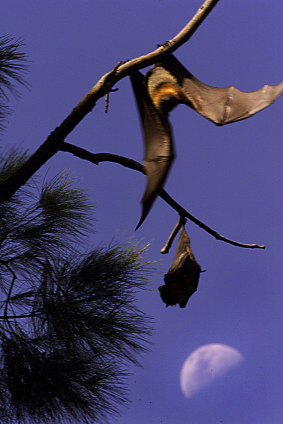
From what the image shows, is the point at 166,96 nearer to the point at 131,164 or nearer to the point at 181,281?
the point at 131,164

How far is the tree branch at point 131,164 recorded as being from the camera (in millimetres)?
1093

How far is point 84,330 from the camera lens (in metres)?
1.29

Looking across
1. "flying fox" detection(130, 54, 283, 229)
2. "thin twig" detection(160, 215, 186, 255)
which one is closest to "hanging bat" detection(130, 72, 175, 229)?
"flying fox" detection(130, 54, 283, 229)

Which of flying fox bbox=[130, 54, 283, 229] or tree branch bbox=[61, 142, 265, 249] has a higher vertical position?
flying fox bbox=[130, 54, 283, 229]

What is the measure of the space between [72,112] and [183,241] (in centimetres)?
32

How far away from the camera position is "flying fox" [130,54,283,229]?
0.88 m

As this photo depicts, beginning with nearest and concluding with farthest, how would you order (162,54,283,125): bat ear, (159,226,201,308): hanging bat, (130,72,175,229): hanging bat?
1. (130,72,175,229): hanging bat
2. (162,54,283,125): bat ear
3. (159,226,201,308): hanging bat

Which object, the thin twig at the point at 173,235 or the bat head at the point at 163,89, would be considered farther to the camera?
the thin twig at the point at 173,235

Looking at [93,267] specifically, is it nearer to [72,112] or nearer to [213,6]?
[72,112]

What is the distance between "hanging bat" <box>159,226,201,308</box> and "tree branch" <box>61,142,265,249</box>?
0.12m

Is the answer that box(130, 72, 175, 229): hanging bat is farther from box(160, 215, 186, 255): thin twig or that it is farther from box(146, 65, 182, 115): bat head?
box(160, 215, 186, 255): thin twig

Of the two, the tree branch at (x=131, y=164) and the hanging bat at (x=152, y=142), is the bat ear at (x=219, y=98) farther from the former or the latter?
the tree branch at (x=131, y=164)

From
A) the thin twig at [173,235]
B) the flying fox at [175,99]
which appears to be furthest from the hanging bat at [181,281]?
the flying fox at [175,99]

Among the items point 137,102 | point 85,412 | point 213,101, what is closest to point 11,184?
point 137,102
